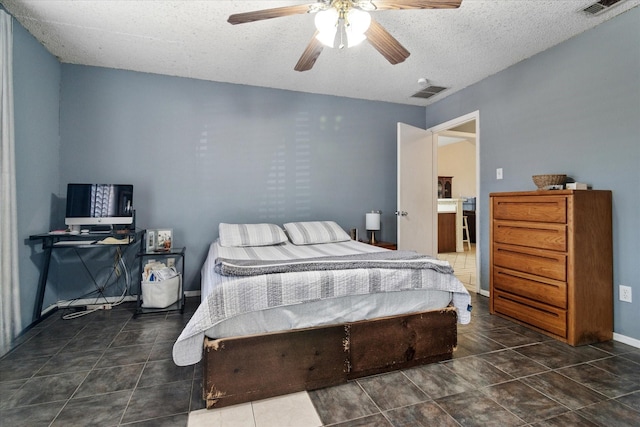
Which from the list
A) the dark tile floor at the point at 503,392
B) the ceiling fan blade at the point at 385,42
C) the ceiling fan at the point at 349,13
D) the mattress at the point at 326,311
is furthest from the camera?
the ceiling fan blade at the point at 385,42

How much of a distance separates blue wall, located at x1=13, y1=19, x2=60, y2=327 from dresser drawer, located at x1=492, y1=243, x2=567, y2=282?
4045 mm

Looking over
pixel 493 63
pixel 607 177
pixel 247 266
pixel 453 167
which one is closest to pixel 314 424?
pixel 247 266

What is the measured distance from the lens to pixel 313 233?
3.39 meters

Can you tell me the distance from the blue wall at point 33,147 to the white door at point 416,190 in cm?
358

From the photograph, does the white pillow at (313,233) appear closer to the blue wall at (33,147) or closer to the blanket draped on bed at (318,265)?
the blanket draped on bed at (318,265)

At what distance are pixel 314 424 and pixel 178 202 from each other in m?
2.78

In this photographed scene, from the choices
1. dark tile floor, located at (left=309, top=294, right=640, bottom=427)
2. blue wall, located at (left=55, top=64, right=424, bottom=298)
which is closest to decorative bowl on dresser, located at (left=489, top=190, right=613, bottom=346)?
dark tile floor, located at (left=309, top=294, right=640, bottom=427)

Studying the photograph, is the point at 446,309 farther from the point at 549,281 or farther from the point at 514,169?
the point at 514,169

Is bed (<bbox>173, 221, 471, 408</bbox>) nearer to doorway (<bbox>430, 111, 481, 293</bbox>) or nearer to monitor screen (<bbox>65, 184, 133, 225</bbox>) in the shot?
monitor screen (<bbox>65, 184, 133, 225</bbox>)

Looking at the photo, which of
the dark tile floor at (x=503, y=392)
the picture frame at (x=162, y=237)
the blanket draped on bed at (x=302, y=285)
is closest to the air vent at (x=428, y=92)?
the blanket draped on bed at (x=302, y=285)

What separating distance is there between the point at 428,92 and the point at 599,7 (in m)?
1.86

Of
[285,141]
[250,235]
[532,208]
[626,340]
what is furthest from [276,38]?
[626,340]

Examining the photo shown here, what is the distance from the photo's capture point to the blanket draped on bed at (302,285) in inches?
60.8

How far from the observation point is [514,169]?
127 inches
